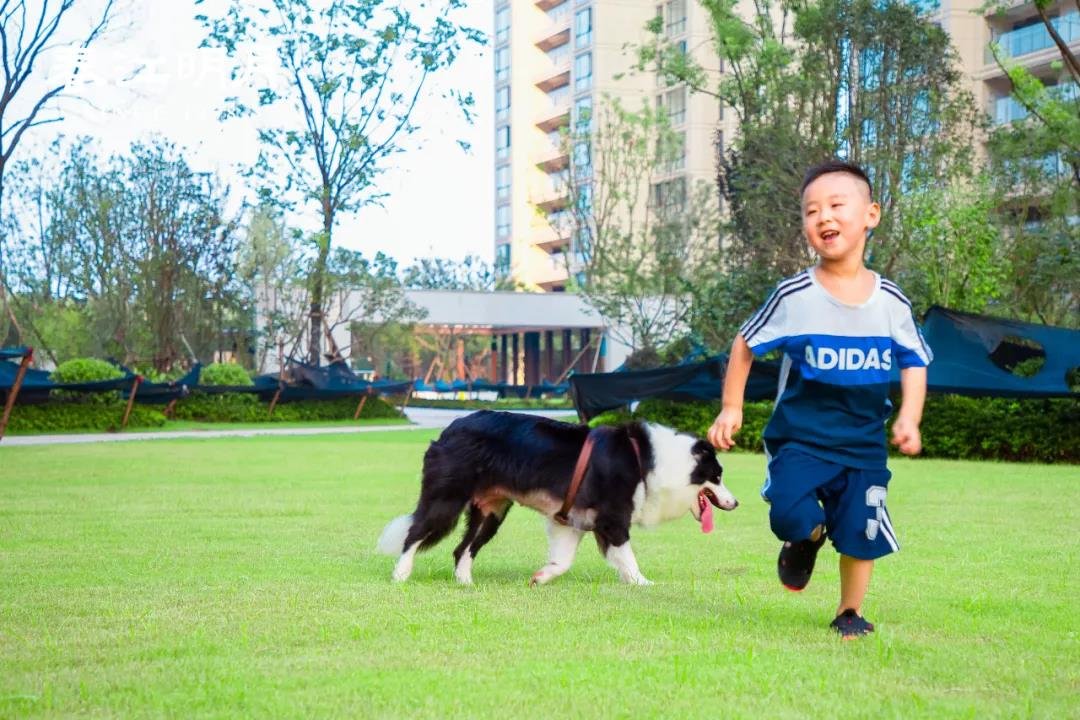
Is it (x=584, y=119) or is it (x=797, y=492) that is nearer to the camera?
(x=797, y=492)

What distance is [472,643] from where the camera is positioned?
180 inches

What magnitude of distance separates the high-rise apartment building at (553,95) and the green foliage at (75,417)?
109 feet

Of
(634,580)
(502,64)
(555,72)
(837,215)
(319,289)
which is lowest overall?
(634,580)

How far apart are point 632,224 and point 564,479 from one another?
39569mm

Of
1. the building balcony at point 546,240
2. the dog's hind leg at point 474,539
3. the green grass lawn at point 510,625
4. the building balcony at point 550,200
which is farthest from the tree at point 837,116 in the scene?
the building balcony at point 546,240

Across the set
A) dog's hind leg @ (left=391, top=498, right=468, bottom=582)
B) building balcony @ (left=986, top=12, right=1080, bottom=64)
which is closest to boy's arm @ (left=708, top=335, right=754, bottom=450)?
dog's hind leg @ (left=391, top=498, right=468, bottom=582)

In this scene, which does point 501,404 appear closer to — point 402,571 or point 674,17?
point 674,17


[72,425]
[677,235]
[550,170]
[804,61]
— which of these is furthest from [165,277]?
[550,170]

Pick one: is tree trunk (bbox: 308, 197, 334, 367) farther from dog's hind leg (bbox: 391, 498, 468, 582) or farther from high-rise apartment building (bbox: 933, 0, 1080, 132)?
dog's hind leg (bbox: 391, 498, 468, 582)

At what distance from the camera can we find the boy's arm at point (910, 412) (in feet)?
15.1

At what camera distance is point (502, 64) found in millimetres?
72750

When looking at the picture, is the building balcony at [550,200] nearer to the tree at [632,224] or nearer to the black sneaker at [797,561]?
the tree at [632,224]

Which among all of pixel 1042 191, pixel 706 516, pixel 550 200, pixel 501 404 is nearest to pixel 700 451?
pixel 706 516

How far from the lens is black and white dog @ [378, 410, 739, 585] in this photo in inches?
250
